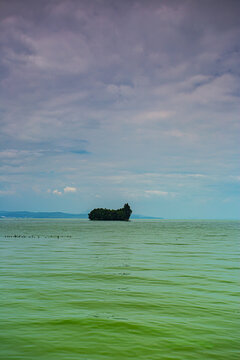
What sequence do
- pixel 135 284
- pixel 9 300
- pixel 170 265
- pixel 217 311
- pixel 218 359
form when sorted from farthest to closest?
pixel 170 265
pixel 135 284
pixel 9 300
pixel 217 311
pixel 218 359

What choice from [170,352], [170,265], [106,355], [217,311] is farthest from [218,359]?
[170,265]

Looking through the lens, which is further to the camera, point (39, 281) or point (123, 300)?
point (39, 281)

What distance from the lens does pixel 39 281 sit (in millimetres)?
20016

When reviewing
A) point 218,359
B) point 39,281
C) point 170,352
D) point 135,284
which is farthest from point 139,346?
point 39,281

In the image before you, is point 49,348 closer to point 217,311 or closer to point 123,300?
point 123,300

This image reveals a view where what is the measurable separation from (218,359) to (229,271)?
16.6 m

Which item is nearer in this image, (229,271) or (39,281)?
(39,281)

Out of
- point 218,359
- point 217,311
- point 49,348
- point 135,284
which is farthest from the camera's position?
point 135,284

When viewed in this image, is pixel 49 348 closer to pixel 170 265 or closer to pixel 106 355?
pixel 106 355

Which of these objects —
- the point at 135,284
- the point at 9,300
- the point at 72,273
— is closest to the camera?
the point at 9,300

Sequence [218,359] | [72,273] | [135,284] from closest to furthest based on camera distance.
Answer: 1. [218,359]
2. [135,284]
3. [72,273]

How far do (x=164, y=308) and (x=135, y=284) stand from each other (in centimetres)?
525

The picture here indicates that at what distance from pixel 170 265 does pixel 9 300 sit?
51.0ft

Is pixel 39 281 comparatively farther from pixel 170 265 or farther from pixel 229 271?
pixel 229 271
